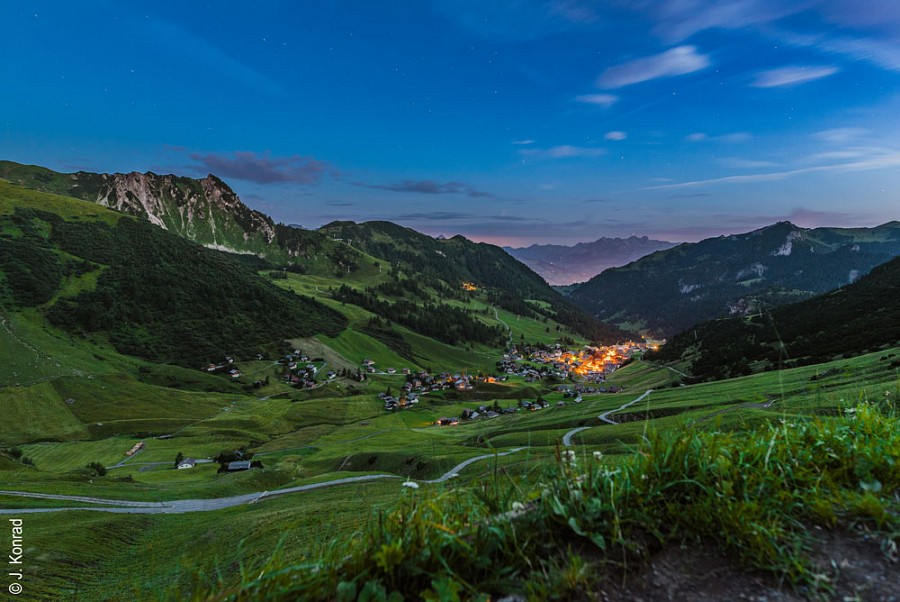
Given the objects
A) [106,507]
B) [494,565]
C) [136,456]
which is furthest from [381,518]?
[136,456]

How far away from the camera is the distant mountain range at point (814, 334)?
9519 centimetres

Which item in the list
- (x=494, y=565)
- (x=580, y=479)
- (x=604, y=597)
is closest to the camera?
(x=604, y=597)

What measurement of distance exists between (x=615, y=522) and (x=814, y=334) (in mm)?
172981

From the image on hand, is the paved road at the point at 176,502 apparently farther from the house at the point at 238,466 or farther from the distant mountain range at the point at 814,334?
the distant mountain range at the point at 814,334

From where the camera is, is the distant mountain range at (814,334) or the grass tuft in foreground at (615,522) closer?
the grass tuft in foreground at (615,522)

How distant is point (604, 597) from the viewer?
2701 mm

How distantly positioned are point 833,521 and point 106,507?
2419 inches

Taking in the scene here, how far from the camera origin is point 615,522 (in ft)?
10.0

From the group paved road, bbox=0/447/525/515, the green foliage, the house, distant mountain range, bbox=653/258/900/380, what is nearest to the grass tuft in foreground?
paved road, bbox=0/447/525/515

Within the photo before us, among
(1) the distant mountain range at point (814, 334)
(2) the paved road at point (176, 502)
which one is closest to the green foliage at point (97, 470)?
(2) the paved road at point (176, 502)

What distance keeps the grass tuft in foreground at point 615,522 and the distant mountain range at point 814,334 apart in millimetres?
79590

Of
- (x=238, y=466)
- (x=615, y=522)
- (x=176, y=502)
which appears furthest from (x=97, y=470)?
(x=615, y=522)

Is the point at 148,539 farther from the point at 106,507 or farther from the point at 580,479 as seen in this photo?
the point at 580,479

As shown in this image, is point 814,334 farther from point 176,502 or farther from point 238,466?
point 176,502
